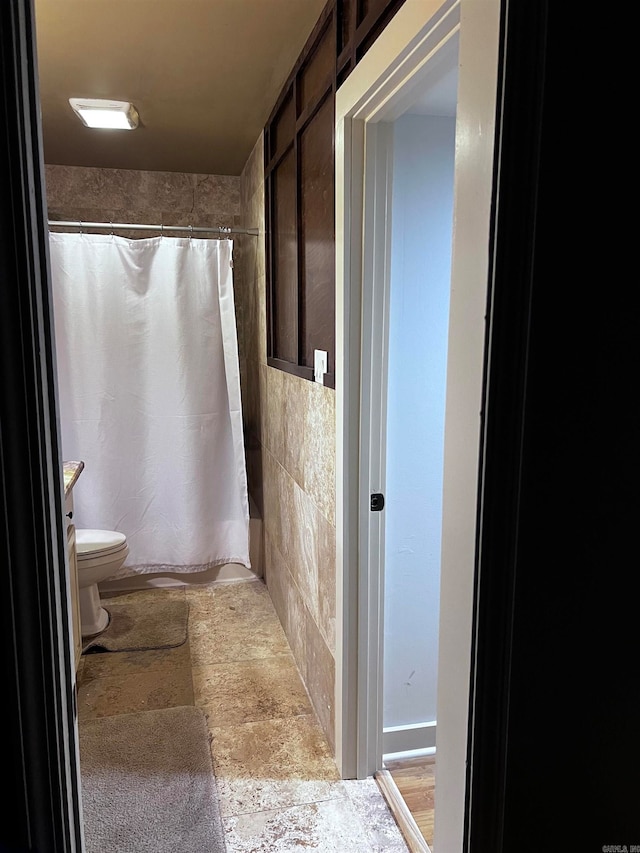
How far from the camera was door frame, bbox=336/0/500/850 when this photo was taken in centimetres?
78

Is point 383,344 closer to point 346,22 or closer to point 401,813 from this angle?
point 346,22

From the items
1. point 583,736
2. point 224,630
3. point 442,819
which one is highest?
point 583,736

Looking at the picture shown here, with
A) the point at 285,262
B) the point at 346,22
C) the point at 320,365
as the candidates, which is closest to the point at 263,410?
the point at 285,262

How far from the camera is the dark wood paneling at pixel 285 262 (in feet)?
7.95

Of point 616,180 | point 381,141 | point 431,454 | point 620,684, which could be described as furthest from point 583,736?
point 381,141

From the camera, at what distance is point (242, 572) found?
361 centimetres

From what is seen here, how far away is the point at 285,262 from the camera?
2.63 meters

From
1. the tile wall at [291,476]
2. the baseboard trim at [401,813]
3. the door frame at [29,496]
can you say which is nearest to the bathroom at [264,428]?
the tile wall at [291,476]

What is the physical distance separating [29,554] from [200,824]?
150cm

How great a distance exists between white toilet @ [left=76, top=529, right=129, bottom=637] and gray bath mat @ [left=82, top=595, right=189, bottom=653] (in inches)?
2.5

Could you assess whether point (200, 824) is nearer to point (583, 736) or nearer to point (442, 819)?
point (442, 819)

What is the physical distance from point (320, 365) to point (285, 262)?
786 mm

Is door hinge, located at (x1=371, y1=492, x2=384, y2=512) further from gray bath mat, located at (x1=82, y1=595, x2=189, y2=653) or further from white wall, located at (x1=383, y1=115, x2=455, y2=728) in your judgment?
gray bath mat, located at (x1=82, y1=595, x2=189, y2=653)

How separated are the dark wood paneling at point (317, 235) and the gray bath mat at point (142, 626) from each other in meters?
1.51
